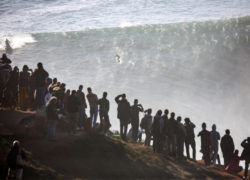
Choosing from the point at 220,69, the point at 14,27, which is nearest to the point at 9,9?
the point at 14,27

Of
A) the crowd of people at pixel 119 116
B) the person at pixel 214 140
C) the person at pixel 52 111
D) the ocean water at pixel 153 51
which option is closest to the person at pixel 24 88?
the crowd of people at pixel 119 116

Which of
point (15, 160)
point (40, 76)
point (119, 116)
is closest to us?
point (15, 160)

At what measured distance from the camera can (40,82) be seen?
14.2 metres

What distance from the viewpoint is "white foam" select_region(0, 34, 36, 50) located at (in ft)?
156

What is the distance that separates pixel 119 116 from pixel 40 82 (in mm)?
3292

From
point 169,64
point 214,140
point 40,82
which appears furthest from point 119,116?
point 169,64

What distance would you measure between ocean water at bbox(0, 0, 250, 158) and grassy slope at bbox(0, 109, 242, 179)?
50.3 ft

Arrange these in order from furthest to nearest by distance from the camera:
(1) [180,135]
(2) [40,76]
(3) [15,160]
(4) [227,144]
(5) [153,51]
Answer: (5) [153,51], (1) [180,135], (4) [227,144], (2) [40,76], (3) [15,160]

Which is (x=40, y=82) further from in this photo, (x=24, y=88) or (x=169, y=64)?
(x=169, y=64)

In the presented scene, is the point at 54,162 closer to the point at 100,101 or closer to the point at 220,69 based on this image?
the point at 100,101

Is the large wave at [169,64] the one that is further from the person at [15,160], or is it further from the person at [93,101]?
the person at [15,160]

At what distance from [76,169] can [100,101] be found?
352cm

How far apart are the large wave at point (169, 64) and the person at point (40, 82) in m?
15.0

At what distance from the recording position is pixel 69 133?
1412 cm
